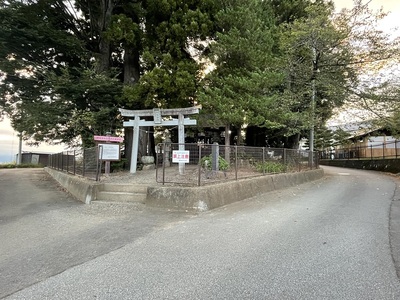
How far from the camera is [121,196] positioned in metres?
7.91

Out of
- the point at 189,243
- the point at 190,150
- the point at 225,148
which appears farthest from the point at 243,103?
the point at 189,243

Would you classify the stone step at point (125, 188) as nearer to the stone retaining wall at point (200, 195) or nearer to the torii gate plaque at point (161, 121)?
the stone retaining wall at point (200, 195)

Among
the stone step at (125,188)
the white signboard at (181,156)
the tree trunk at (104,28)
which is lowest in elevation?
the stone step at (125,188)

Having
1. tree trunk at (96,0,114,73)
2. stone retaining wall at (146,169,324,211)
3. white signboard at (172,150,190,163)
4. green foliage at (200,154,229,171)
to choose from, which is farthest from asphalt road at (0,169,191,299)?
tree trunk at (96,0,114,73)

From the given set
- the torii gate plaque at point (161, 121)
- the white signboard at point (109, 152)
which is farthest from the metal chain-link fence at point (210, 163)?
the torii gate plaque at point (161, 121)

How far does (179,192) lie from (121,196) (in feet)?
6.56

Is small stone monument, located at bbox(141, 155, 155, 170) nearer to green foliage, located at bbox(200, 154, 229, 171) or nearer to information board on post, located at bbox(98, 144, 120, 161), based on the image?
information board on post, located at bbox(98, 144, 120, 161)

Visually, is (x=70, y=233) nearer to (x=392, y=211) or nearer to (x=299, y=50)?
(x=392, y=211)

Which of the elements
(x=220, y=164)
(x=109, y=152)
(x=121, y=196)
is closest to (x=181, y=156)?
(x=220, y=164)

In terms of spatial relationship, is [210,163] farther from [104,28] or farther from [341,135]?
[341,135]

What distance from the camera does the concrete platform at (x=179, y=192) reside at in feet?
22.5

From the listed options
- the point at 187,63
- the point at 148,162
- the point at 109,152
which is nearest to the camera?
the point at 109,152

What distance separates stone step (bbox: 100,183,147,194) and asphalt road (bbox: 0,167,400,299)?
1.17 m

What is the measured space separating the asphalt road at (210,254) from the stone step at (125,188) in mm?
1171
